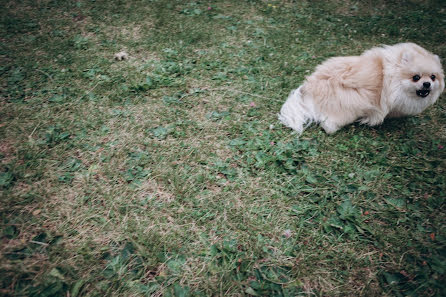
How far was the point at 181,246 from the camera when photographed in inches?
78.5

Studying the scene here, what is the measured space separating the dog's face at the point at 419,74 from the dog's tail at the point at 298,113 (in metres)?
0.99

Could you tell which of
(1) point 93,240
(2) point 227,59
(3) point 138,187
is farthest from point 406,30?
(1) point 93,240

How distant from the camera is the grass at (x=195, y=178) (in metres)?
1.86

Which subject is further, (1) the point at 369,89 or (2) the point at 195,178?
(1) the point at 369,89

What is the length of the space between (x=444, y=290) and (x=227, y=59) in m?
3.68

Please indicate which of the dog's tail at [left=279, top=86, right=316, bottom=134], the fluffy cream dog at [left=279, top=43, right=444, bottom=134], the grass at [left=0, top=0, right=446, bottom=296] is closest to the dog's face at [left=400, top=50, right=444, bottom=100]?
the fluffy cream dog at [left=279, top=43, right=444, bottom=134]

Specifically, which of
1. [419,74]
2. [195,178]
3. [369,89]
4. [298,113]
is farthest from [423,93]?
[195,178]

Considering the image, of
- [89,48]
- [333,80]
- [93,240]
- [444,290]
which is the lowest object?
[93,240]

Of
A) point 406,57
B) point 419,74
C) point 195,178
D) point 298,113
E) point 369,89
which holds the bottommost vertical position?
point 195,178

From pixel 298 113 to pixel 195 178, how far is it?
1.51 metres

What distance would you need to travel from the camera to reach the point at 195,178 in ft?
8.04

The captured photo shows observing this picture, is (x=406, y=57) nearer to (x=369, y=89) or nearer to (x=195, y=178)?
(x=369, y=89)

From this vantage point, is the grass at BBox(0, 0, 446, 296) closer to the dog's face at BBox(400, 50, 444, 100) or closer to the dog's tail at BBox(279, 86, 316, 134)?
the dog's tail at BBox(279, 86, 316, 134)

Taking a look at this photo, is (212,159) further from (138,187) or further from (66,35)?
(66,35)
